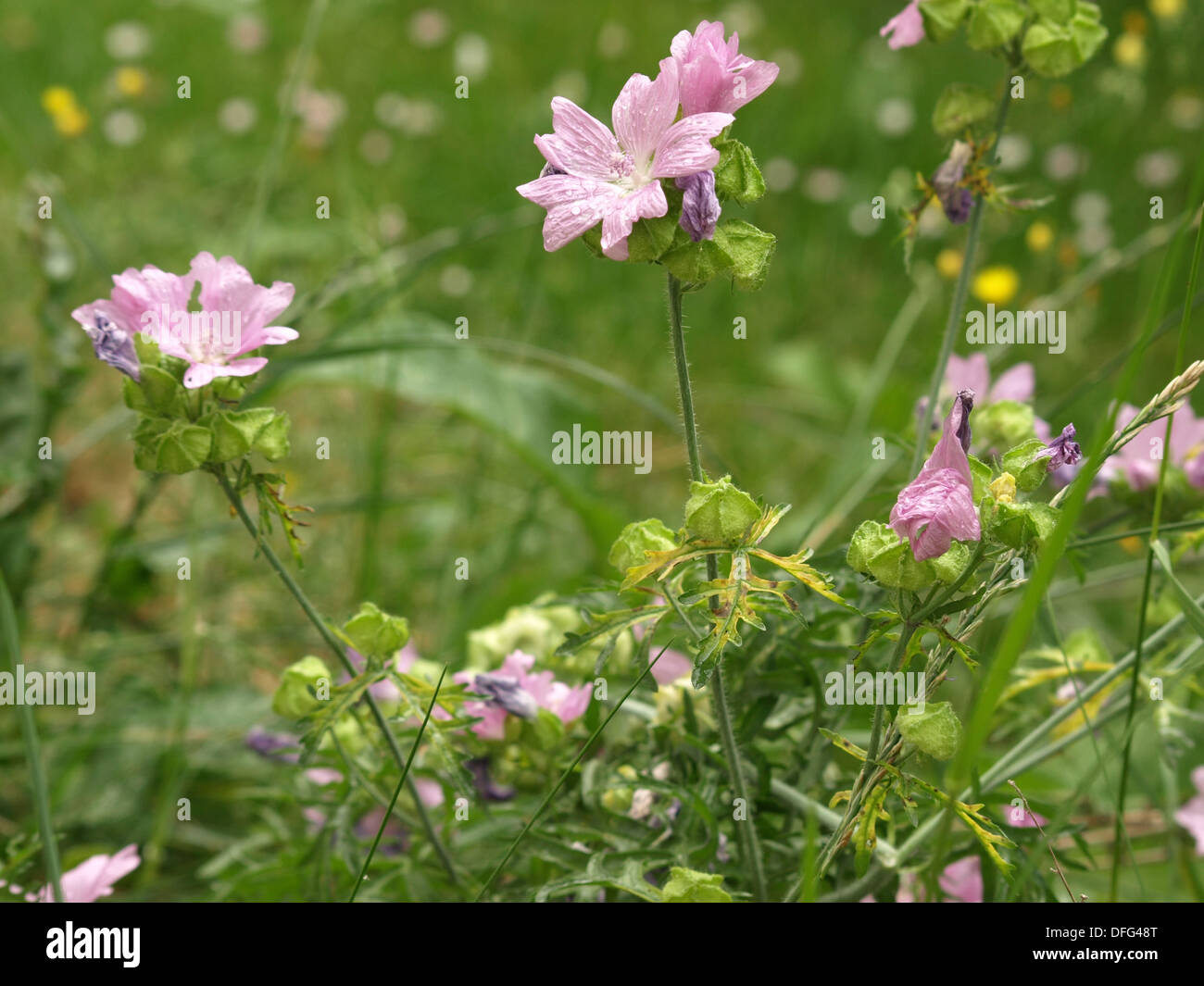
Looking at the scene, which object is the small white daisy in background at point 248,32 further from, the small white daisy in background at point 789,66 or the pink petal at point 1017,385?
the pink petal at point 1017,385

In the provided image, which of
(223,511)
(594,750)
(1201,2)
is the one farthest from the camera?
(1201,2)

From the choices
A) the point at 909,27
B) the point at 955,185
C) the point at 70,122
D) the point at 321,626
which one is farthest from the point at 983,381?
the point at 70,122

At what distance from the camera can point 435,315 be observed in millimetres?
2207

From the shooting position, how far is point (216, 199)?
245 centimetres

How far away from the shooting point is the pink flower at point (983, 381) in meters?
1.00

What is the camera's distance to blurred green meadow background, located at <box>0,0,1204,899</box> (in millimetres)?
1336

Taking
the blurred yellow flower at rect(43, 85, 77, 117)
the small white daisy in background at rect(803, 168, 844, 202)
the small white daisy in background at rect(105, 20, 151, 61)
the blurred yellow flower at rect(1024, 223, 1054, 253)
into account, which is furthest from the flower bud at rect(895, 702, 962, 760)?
the small white daisy in background at rect(105, 20, 151, 61)

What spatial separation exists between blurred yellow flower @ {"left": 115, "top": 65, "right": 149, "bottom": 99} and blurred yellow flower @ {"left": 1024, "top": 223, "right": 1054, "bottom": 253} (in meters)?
1.89

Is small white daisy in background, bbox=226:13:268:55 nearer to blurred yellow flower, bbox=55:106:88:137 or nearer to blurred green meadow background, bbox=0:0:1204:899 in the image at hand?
blurred green meadow background, bbox=0:0:1204:899

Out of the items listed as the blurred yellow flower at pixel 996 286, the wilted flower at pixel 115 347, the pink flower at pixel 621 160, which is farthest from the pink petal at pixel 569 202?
the blurred yellow flower at pixel 996 286

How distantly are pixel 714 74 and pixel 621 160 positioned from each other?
7 centimetres
